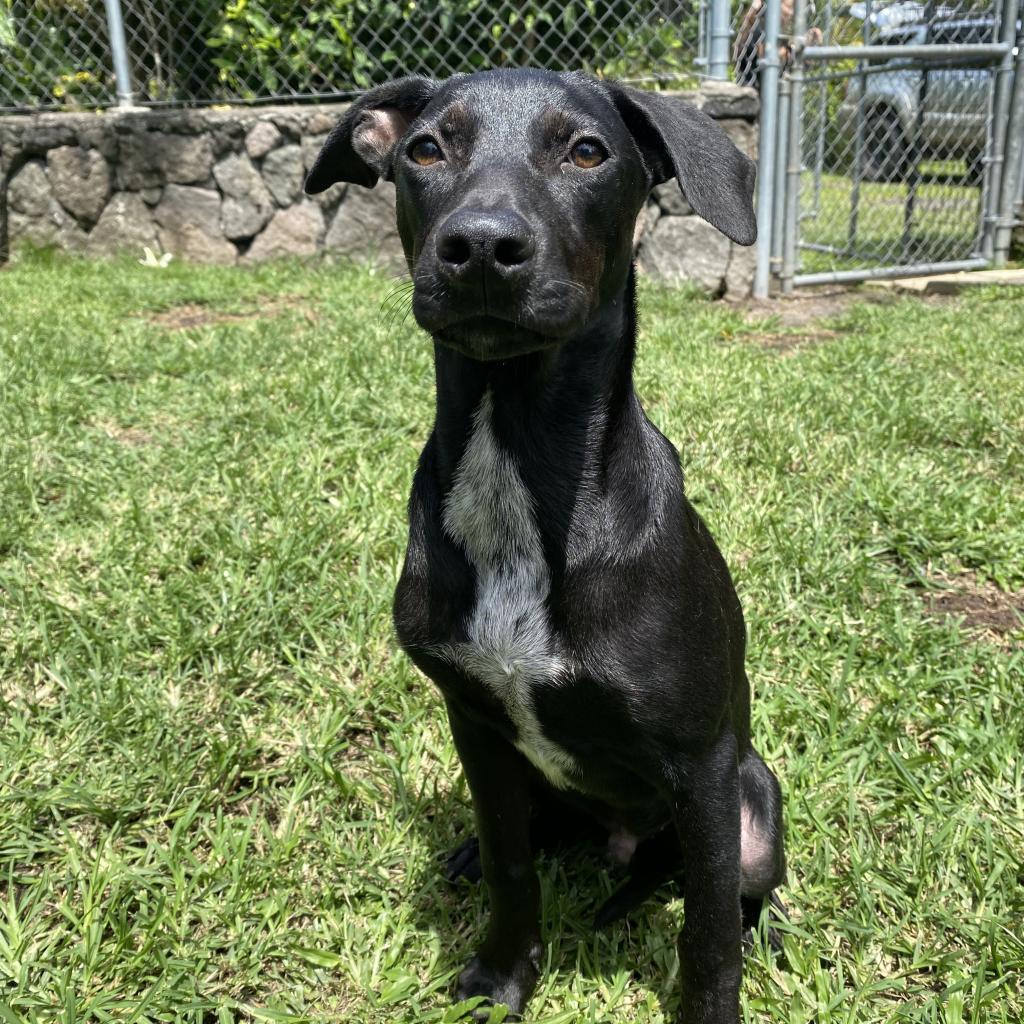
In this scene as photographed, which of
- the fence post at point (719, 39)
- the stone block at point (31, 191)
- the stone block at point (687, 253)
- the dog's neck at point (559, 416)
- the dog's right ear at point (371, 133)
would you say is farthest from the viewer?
the stone block at point (31, 191)

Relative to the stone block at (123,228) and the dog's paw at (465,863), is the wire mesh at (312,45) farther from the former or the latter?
the dog's paw at (465,863)

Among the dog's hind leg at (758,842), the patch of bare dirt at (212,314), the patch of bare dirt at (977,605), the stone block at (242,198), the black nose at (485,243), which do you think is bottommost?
the patch of bare dirt at (977,605)

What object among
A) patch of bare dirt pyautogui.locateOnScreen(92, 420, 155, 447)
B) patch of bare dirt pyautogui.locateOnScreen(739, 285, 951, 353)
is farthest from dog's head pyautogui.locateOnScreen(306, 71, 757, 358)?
patch of bare dirt pyautogui.locateOnScreen(739, 285, 951, 353)

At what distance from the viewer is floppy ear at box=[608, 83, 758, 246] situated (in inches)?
65.2

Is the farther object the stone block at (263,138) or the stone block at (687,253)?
the stone block at (263,138)

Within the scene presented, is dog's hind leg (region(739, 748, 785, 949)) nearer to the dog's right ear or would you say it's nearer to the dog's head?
the dog's head

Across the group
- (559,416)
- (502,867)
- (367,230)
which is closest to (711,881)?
(502,867)

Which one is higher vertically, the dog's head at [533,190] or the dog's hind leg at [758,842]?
the dog's head at [533,190]

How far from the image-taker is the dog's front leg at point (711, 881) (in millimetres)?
1635

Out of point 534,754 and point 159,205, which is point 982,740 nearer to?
point 534,754

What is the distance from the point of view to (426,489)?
1809 mm

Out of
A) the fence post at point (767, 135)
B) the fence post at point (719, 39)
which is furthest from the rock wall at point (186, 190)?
the fence post at point (767, 135)

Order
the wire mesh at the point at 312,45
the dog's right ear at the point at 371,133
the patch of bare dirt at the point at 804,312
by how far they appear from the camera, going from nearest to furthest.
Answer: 1. the dog's right ear at the point at 371,133
2. the patch of bare dirt at the point at 804,312
3. the wire mesh at the point at 312,45

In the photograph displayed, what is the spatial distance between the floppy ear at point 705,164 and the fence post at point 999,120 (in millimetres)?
6144
